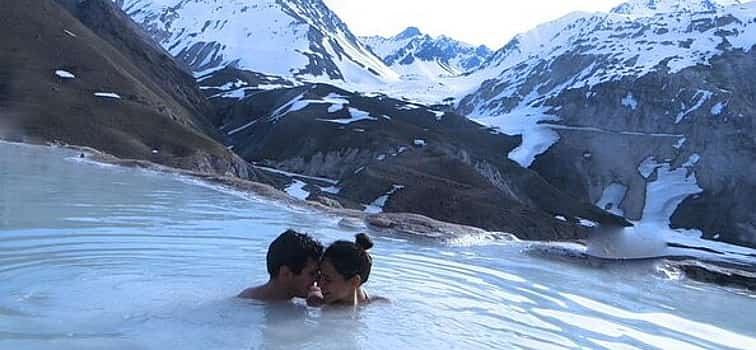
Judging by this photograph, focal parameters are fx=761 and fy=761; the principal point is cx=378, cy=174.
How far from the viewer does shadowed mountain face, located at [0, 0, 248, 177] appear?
186ft

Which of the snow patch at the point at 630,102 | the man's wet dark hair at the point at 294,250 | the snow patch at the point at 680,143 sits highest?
the snow patch at the point at 630,102

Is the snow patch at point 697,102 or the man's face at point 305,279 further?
the snow patch at point 697,102

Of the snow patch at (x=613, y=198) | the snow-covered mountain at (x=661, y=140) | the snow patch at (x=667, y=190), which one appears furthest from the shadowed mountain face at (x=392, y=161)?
the snow patch at (x=667, y=190)

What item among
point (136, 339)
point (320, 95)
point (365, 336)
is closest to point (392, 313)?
point (365, 336)

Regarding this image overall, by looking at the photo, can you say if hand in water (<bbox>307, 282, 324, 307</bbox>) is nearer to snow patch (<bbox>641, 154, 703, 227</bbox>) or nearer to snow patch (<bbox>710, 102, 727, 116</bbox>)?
snow patch (<bbox>641, 154, 703, 227</bbox>)

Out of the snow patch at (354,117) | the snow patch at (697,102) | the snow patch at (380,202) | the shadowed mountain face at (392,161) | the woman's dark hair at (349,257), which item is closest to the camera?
the woman's dark hair at (349,257)

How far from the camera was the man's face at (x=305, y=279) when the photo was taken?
22.6 feet

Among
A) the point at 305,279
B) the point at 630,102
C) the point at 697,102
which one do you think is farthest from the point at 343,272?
the point at 630,102

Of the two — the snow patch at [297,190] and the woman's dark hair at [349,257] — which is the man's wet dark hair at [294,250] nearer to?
the woman's dark hair at [349,257]

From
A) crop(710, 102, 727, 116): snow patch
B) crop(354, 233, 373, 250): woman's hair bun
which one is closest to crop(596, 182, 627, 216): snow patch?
crop(710, 102, 727, 116): snow patch

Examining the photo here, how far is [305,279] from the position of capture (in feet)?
23.1

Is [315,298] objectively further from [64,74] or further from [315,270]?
[64,74]

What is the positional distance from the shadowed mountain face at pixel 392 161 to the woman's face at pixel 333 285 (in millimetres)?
28176

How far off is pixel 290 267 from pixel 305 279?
7.4 inches
